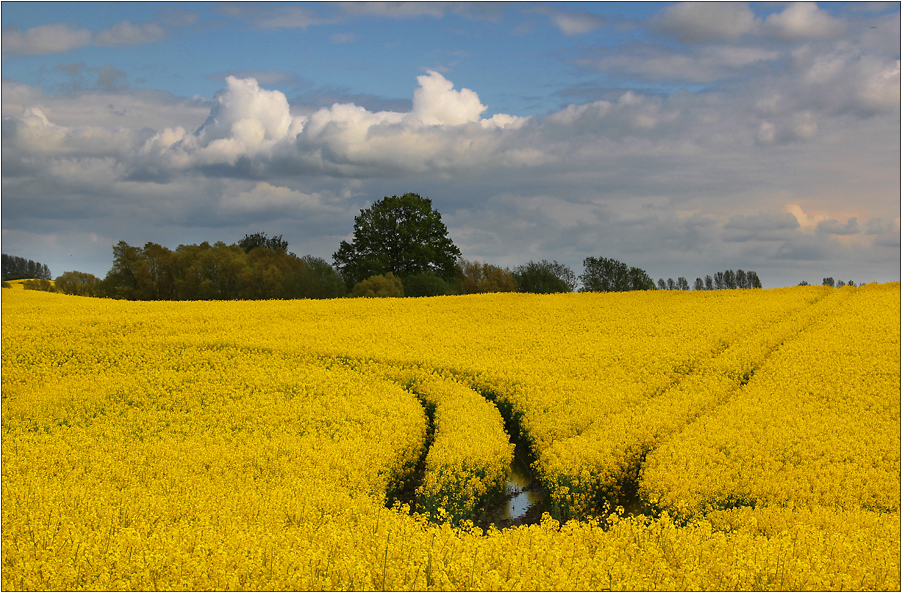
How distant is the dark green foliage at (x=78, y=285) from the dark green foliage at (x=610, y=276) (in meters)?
52.1

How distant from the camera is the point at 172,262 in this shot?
179ft

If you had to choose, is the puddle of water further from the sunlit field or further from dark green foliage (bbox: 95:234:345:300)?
dark green foliage (bbox: 95:234:345:300)

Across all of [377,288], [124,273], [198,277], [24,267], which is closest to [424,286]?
[377,288]

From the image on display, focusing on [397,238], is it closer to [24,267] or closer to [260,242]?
[260,242]

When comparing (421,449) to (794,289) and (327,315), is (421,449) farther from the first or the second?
(794,289)

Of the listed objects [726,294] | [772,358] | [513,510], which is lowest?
[513,510]

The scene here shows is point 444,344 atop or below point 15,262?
below

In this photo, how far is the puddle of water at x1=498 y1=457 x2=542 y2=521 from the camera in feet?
46.9

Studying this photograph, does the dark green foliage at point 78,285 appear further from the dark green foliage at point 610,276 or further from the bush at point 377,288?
the dark green foliage at point 610,276

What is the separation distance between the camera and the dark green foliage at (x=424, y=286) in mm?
53438

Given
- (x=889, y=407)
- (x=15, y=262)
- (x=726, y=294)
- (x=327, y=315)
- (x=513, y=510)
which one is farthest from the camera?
(x=15, y=262)

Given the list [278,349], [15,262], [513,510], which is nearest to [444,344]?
[278,349]

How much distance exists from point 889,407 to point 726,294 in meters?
17.0

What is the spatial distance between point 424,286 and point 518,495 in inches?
1547
